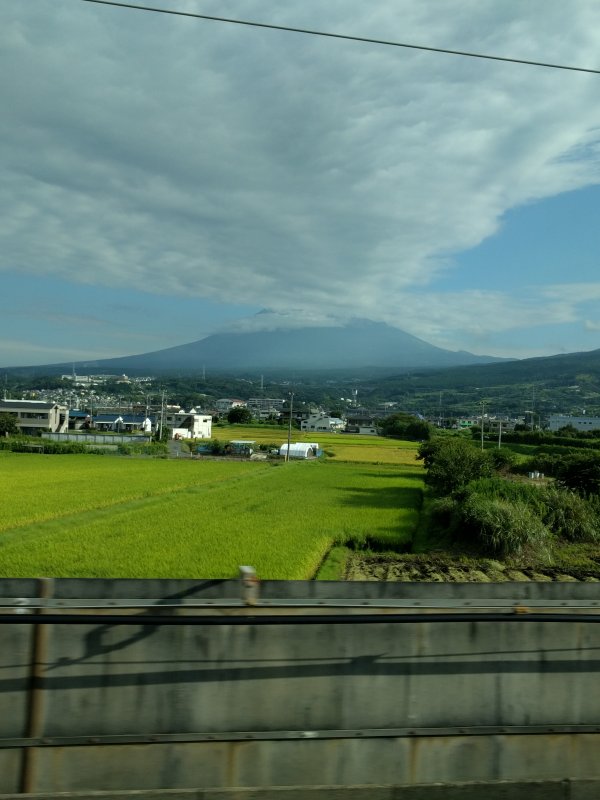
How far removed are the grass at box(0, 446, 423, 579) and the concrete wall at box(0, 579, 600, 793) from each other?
811 centimetres

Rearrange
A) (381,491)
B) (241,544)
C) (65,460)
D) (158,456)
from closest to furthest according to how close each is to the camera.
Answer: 1. (241,544)
2. (381,491)
3. (65,460)
4. (158,456)

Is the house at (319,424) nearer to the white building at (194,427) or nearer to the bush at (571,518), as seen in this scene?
the white building at (194,427)

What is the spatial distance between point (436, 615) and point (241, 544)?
→ 11.7 meters

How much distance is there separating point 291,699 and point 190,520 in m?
15.9

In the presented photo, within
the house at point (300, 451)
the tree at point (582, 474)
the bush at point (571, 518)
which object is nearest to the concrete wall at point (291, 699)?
the bush at point (571, 518)

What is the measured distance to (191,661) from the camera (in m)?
3.59

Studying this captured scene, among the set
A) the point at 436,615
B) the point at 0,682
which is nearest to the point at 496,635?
the point at 436,615

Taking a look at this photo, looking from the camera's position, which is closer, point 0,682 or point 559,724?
point 0,682

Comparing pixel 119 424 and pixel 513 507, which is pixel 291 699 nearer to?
pixel 513 507

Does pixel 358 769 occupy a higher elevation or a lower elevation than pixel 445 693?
lower

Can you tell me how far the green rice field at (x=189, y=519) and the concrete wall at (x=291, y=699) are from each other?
8335mm

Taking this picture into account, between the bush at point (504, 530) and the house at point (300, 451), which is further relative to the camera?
the house at point (300, 451)

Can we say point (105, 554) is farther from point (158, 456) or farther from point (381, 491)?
point (158, 456)

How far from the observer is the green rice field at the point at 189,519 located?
12969 millimetres
